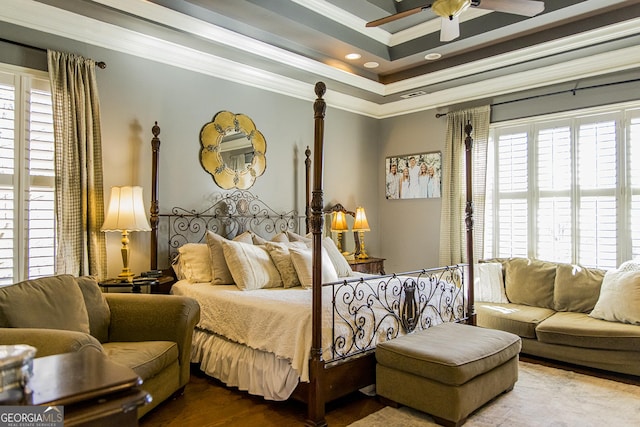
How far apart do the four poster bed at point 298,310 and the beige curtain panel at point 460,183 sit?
1068mm

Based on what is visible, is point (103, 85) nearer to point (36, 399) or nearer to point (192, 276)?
point (192, 276)

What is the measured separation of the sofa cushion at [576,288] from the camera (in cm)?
404

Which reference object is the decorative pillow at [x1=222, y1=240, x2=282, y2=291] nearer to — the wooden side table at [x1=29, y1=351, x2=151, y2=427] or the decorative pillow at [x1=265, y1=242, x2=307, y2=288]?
the decorative pillow at [x1=265, y1=242, x2=307, y2=288]

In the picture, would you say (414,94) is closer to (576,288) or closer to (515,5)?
(515,5)

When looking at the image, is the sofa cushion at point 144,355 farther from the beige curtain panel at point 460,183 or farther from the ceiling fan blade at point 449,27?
the beige curtain panel at point 460,183

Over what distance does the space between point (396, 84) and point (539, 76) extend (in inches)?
60.3

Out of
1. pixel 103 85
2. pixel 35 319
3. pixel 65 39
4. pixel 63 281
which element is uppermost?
pixel 65 39

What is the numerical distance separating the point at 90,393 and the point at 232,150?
12.5 feet

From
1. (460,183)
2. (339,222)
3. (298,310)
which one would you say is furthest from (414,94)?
(298,310)

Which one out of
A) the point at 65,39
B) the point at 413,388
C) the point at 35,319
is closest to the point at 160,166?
the point at 65,39

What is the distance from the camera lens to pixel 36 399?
810 mm

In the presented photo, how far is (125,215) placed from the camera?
3312 mm

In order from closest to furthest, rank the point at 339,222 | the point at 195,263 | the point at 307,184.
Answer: the point at 195,263
the point at 307,184
the point at 339,222

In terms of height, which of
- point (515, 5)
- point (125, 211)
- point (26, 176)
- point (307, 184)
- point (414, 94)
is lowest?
point (125, 211)
